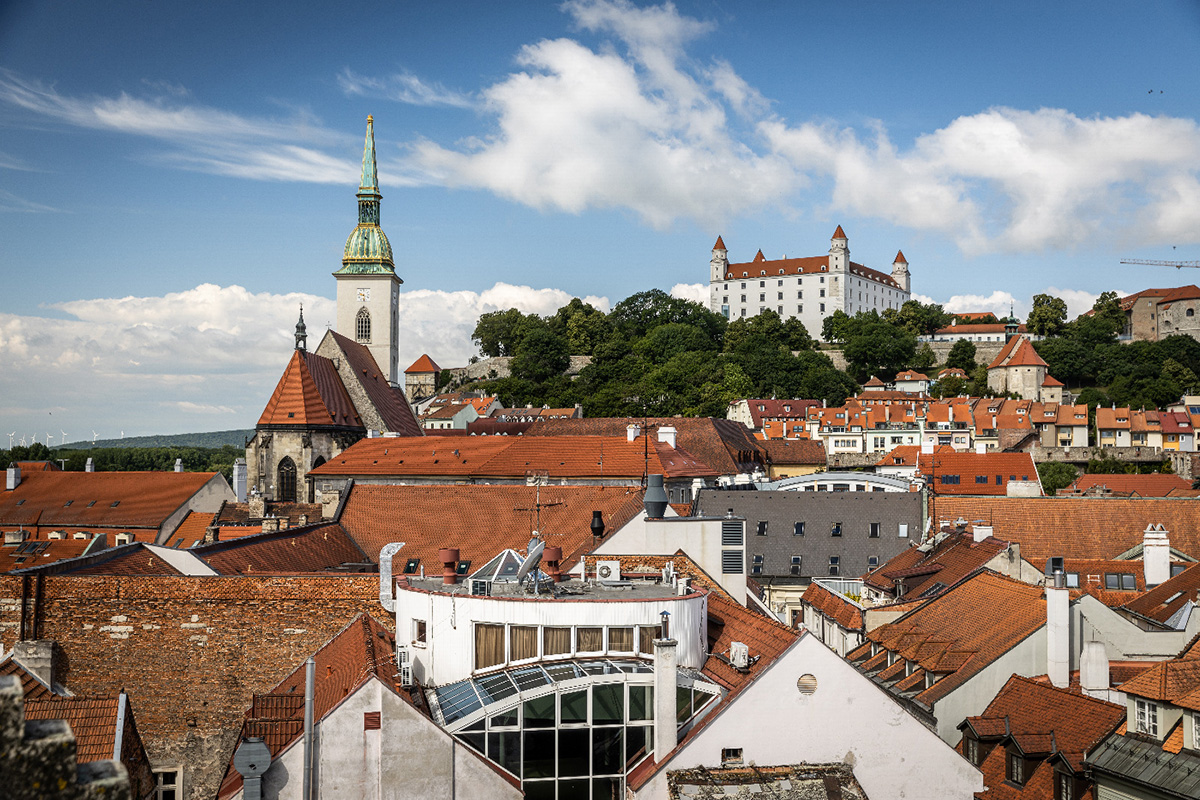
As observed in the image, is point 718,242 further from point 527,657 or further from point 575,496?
point 527,657

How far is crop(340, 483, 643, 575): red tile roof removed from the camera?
34031 mm

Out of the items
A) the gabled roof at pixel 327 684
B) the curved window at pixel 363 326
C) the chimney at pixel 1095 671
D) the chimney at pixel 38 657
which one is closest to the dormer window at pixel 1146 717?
the chimney at pixel 1095 671

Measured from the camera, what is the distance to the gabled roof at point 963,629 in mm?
20031

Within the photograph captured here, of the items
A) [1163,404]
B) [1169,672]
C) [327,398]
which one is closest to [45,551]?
[327,398]

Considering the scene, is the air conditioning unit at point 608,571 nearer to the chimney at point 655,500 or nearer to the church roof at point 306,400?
the chimney at point 655,500

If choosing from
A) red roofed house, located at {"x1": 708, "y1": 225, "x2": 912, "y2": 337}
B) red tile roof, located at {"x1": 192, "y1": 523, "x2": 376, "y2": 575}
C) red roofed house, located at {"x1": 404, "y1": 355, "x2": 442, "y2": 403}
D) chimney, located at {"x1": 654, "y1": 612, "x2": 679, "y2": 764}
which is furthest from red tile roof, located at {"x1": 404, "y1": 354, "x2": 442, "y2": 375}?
chimney, located at {"x1": 654, "y1": 612, "x2": 679, "y2": 764}

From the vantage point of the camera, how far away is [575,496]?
36.8m

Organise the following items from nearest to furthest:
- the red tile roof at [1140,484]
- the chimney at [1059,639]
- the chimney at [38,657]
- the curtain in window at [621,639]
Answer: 1. the curtain in window at [621,639]
2. the chimney at [1059,639]
3. the chimney at [38,657]
4. the red tile roof at [1140,484]

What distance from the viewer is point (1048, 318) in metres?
152

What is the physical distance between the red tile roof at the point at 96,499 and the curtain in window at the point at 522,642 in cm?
4461

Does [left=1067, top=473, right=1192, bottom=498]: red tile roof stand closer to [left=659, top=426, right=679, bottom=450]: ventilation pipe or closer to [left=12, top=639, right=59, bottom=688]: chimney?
[left=659, top=426, right=679, bottom=450]: ventilation pipe

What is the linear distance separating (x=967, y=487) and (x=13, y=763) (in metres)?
67.8

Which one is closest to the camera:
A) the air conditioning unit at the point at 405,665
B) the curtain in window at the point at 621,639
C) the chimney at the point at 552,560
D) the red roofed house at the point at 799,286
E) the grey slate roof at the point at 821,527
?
the curtain in window at the point at 621,639

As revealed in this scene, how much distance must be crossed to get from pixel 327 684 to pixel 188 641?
16.8ft
